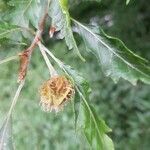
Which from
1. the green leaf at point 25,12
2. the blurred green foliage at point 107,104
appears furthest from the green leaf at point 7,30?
the blurred green foliage at point 107,104

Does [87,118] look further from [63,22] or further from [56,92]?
[63,22]

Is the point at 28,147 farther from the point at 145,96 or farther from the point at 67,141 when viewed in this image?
the point at 145,96

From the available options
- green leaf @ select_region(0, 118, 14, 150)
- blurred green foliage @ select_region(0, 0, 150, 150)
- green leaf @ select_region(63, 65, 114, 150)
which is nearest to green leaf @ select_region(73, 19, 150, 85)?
green leaf @ select_region(63, 65, 114, 150)

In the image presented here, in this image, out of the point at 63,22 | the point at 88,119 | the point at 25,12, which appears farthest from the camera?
the point at 25,12

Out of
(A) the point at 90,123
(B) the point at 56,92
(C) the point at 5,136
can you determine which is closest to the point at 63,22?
(B) the point at 56,92

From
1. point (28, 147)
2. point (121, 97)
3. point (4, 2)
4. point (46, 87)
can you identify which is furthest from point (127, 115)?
point (46, 87)

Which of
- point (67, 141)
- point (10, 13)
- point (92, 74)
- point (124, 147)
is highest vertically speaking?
point (10, 13)

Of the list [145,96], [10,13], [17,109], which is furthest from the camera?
[17,109]
